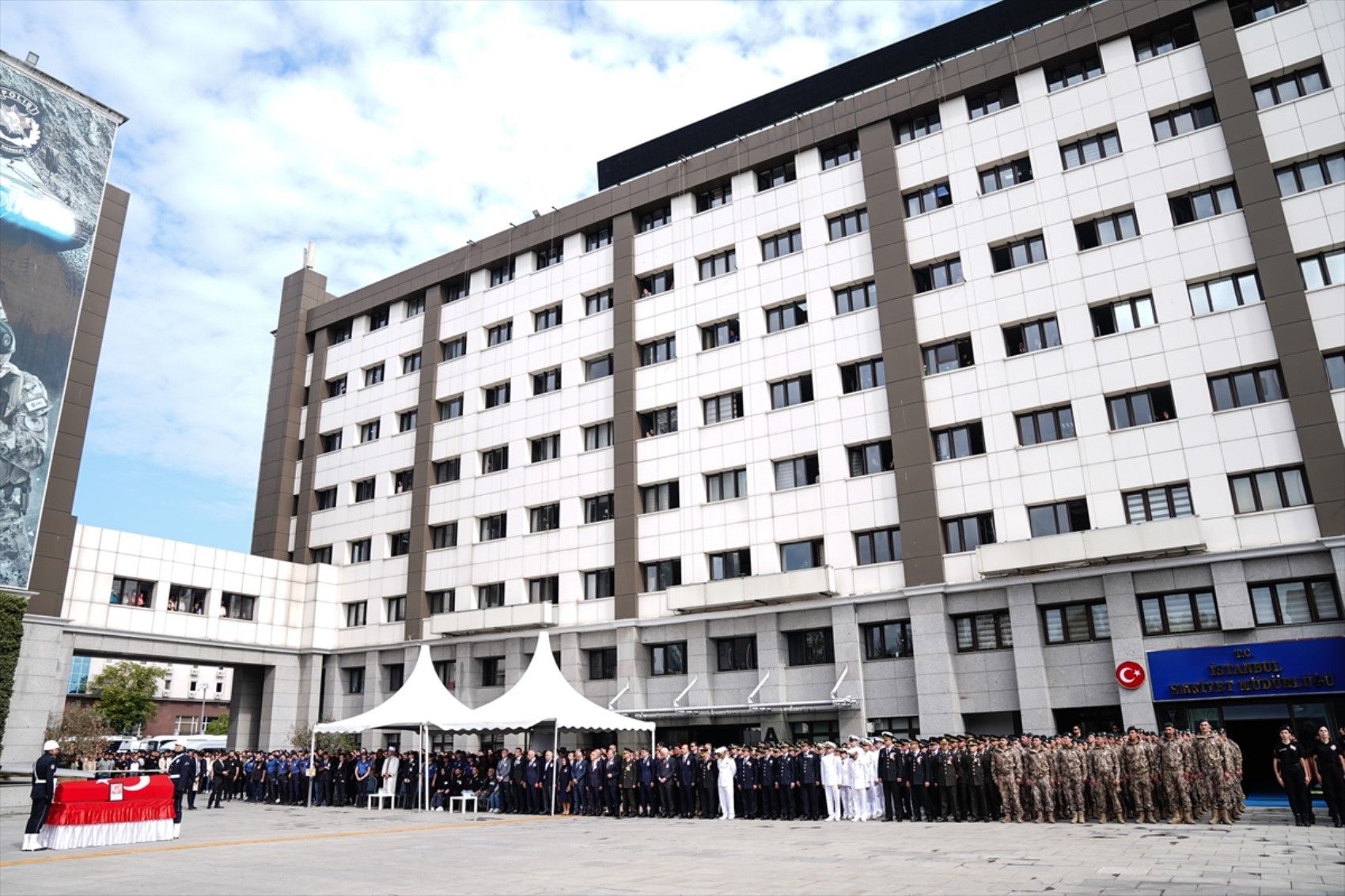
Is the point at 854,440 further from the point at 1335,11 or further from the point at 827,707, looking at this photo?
the point at 1335,11

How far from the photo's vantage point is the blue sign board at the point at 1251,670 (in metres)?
26.0

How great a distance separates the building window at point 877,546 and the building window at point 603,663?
1176cm

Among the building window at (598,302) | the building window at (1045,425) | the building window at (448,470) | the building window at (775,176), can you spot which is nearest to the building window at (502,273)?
the building window at (598,302)

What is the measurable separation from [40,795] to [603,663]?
2357 cm

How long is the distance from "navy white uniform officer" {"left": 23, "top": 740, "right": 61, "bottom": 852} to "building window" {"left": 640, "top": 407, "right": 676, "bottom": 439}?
25.8 m

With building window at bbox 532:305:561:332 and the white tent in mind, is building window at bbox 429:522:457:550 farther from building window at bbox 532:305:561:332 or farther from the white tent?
the white tent

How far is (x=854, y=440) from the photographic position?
117 ft

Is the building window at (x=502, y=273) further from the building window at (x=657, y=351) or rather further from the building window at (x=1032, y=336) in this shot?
the building window at (x=1032, y=336)

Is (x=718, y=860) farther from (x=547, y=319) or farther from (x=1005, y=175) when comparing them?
(x=547, y=319)

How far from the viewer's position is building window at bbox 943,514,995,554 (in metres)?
32.8

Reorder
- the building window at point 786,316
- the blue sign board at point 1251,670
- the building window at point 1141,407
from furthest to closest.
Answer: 1. the building window at point 786,316
2. the building window at point 1141,407
3. the blue sign board at point 1251,670

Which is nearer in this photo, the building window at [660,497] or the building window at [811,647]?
the building window at [811,647]

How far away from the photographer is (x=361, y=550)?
167 ft

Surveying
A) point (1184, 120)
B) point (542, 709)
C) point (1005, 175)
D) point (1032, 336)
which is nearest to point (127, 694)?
point (542, 709)
